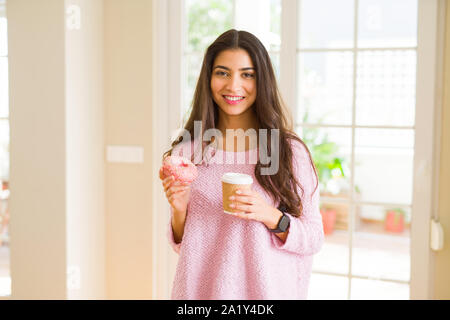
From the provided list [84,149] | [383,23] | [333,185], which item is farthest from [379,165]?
[84,149]

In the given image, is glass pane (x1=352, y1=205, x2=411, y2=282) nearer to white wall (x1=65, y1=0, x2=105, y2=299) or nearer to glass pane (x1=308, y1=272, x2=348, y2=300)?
glass pane (x1=308, y1=272, x2=348, y2=300)

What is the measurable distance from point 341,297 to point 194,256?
4.58 feet

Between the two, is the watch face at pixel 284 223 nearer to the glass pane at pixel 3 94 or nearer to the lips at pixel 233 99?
the lips at pixel 233 99

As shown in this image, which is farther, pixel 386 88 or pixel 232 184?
pixel 386 88

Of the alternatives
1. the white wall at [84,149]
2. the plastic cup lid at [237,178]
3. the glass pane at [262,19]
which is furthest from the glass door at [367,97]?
the plastic cup lid at [237,178]

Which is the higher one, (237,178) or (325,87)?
(325,87)

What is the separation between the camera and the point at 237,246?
Answer: 1249 millimetres

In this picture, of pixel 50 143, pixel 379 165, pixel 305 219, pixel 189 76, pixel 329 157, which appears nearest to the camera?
pixel 305 219

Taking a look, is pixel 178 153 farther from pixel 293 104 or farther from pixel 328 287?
pixel 328 287

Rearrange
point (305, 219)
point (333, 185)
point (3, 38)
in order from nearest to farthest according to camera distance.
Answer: point (305, 219), point (3, 38), point (333, 185)

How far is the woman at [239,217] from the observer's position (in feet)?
4.07

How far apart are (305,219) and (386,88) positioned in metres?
1.30

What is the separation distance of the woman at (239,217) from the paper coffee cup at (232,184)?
0.07 m
